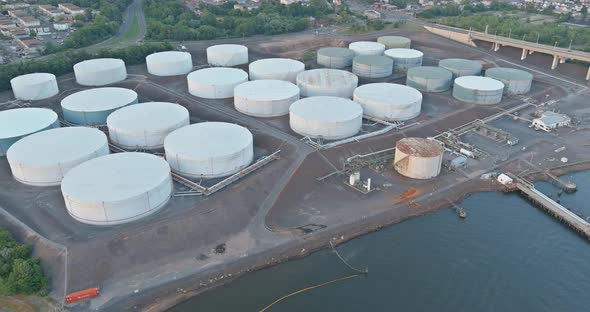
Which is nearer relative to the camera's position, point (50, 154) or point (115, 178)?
point (115, 178)

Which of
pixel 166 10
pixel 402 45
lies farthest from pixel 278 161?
pixel 166 10

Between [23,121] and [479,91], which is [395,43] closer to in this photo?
[479,91]

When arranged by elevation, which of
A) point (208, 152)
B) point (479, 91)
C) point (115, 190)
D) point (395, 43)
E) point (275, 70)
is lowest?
point (115, 190)

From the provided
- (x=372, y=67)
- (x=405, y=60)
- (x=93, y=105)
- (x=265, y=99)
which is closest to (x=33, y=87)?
(x=93, y=105)

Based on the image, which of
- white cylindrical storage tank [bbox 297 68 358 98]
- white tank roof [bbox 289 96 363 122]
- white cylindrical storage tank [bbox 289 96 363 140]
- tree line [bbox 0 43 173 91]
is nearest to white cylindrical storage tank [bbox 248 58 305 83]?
white cylindrical storage tank [bbox 297 68 358 98]

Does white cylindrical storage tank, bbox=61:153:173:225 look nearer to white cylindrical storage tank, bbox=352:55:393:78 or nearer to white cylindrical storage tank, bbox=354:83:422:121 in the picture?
white cylindrical storage tank, bbox=354:83:422:121

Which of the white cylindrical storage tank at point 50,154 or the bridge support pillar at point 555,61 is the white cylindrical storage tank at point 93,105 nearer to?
the white cylindrical storage tank at point 50,154

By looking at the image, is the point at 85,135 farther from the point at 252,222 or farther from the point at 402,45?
the point at 402,45
